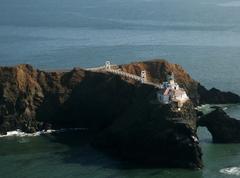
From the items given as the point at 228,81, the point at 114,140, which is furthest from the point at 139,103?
the point at 228,81

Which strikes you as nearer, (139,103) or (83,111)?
(139,103)

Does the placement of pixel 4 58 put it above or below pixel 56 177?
above

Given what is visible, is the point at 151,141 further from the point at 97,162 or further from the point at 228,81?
the point at 228,81

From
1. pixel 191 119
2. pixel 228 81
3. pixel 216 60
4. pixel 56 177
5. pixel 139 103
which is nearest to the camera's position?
pixel 56 177

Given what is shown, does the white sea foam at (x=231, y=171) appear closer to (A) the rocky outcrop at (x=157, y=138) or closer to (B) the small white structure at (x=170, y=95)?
(A) the rocky outcrop at (x=157, y=138)

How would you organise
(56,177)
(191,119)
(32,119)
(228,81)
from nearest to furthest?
(56,177) → (191,119) → (32,119) → (228,81)

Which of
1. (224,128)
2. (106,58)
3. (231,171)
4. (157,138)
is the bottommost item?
(231,171)

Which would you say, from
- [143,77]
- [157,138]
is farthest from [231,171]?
[143,77]

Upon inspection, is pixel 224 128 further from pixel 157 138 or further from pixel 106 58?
pixel 106 58
